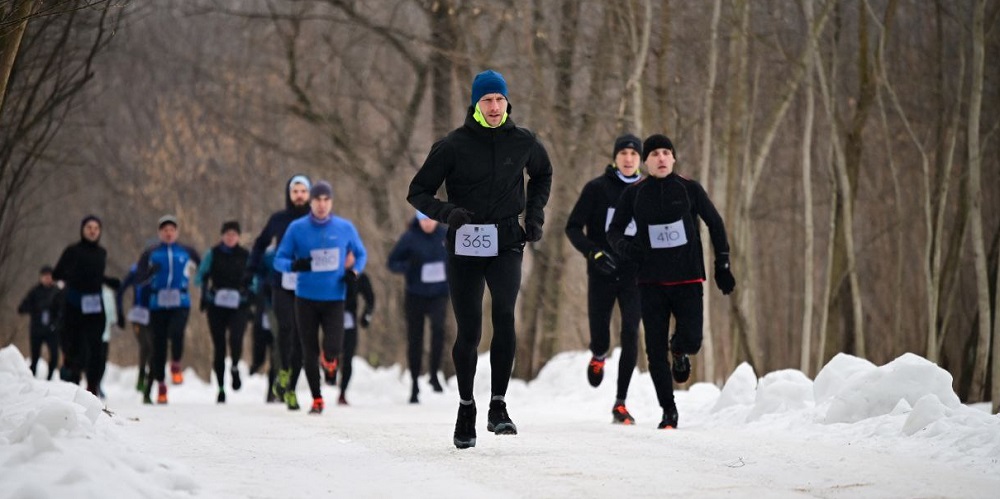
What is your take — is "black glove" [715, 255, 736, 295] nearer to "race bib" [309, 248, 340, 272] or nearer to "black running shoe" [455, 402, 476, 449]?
"black running shoe" [455, 402, 476, 449]

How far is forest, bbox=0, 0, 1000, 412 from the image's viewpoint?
15.4 metres

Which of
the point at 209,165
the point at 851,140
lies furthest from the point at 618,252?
the point at 209,165

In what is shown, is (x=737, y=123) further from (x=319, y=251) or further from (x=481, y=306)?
(x=481, y=306)

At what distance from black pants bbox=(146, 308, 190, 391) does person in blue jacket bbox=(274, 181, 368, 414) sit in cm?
360

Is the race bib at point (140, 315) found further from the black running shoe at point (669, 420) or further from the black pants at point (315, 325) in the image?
the black running shoe at point (669, 420)

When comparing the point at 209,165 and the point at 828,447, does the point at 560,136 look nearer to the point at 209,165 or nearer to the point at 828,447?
the point at 828,447

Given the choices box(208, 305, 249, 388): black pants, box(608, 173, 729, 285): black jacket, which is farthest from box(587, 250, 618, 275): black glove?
box(208, 305, 249, 388): black pants

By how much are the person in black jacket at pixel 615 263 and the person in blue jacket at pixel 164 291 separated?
A: 651 centimetres

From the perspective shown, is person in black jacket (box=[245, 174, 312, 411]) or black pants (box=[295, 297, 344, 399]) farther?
person in black jacket (box=[245, 174, 312, 411])

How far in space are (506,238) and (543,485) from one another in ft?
6.61

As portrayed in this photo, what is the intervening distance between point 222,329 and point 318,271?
13.3ft

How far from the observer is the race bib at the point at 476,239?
316 inches

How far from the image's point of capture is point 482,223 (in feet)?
26.5

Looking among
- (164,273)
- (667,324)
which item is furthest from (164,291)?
(667,324)
